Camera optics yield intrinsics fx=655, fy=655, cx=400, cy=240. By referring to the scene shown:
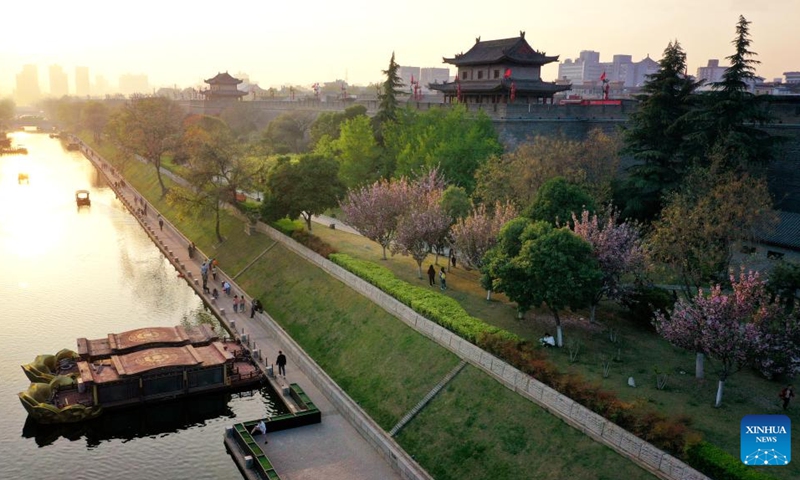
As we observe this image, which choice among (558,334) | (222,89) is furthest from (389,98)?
(222,89)

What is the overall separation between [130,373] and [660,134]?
38664 mm

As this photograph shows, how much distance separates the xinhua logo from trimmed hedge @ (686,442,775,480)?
1694 mm

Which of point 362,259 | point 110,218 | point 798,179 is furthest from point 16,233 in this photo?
point 798,179

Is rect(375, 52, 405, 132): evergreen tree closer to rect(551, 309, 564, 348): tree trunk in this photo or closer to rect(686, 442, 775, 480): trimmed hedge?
rect(551, 309, 564, 348): tree trunk

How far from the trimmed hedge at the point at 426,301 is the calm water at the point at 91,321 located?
9.53m

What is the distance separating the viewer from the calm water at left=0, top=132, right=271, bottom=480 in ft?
97.3

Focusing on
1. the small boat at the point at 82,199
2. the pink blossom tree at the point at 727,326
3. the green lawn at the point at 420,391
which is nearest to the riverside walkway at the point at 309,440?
the green lawn at the point at 420,391

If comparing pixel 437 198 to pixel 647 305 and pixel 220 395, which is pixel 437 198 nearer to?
pixel 647 305

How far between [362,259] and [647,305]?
2013 cm

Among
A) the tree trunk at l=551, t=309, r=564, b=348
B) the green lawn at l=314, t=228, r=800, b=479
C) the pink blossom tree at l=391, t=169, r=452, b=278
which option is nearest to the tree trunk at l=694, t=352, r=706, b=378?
the green lawn at l=314, t=228, r=800, b=479

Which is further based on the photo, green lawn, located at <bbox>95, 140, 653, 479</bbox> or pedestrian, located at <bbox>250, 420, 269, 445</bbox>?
pedestrian, located at <bbox>250, 420, 269, 445</bbox>

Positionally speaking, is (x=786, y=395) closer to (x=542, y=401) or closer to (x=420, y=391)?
(x=542, y=401)

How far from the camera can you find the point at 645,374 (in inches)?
1158

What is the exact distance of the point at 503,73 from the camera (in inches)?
2756
